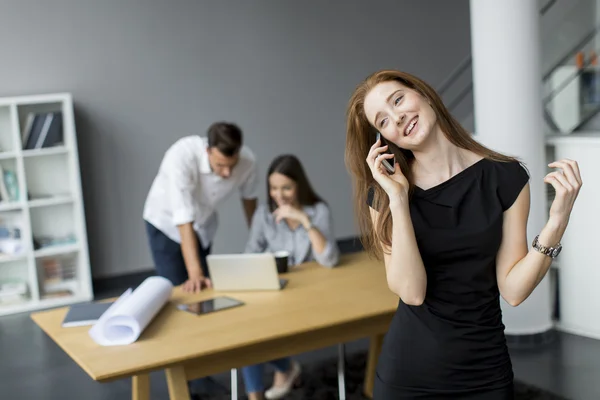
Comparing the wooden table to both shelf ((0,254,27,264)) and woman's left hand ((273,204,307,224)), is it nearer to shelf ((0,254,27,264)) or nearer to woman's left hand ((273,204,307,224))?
woman's left hand ((273,204,307,224))

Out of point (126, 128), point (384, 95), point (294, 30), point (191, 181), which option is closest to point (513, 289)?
point (384, 95)

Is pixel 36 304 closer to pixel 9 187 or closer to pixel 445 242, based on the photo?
pixel 9 187

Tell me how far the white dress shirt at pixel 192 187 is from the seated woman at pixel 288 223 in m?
0.25

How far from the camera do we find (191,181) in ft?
13.8

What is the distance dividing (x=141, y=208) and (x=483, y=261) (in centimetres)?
507

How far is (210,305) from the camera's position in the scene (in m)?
3.33

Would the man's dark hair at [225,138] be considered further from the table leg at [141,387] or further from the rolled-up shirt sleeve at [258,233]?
the table leg at [141,387]

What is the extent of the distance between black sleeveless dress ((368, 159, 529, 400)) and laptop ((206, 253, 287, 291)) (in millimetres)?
1461

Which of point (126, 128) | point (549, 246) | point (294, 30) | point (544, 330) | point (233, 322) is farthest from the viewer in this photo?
point (294, 30)

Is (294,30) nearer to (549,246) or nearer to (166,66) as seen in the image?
(166,66)

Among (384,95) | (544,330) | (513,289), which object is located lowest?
(544,330)

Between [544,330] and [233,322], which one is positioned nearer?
[233,322]

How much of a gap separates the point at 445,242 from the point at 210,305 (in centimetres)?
151

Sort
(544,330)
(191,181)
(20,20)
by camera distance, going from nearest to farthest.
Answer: (191,181)
(544,330)
(20,20)
